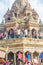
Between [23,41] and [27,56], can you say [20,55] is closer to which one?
[27,56]

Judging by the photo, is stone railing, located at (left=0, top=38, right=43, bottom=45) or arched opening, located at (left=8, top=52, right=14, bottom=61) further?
arched opening, located at (left=8, top=52, right=14, bottom=61)

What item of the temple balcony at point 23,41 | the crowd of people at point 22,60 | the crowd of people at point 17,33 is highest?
the crowd of people at point 17,33

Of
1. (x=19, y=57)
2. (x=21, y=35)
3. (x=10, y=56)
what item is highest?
(x=21, y=35)

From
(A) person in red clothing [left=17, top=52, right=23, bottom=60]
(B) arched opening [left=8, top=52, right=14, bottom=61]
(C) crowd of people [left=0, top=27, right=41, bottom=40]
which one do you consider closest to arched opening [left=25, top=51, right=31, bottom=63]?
(A) person in red clothing [left=17, top=52, right=23, bottom=60]

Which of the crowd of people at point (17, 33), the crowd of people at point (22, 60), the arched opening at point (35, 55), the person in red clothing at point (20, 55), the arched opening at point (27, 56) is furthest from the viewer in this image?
the crowd of people at point (17, 33)

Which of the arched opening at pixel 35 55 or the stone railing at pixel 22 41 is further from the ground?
the stone railing at pixel 22 41

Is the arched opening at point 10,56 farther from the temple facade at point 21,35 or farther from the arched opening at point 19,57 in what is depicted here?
the arched opening at point 19,57

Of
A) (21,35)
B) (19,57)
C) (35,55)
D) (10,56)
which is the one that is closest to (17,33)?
(21,35)

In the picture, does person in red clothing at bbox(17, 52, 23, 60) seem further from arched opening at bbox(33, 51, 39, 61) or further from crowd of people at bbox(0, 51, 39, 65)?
arched opening at bbox(33, 51, 39, 61)

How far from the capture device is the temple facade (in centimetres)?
4012

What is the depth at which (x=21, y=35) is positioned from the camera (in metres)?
41.9

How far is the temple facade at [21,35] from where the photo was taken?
40.1 meters

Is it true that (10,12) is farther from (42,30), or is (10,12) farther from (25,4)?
(42,30)

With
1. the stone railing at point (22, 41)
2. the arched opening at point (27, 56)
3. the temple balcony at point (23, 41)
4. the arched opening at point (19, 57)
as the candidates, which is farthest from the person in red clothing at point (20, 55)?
the stone railing at point (22, 41)
